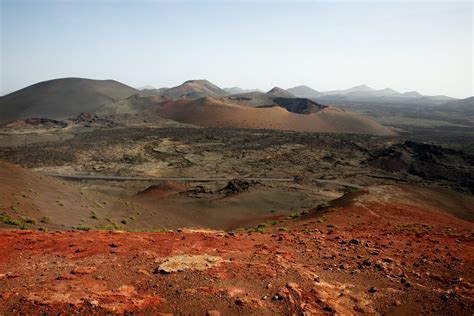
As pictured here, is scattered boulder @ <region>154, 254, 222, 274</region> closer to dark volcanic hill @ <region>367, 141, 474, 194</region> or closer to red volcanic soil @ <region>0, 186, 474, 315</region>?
red volcanic soil @ <region>0, 186, 474, 315</region>

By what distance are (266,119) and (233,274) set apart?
9656 centimetres

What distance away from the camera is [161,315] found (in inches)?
322

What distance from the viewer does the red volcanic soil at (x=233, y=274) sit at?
8.73 metres

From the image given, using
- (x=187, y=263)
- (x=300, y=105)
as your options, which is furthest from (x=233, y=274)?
(x=300, y=105)

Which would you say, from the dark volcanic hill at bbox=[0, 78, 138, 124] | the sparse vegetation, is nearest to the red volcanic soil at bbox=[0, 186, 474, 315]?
the sparse vegetation

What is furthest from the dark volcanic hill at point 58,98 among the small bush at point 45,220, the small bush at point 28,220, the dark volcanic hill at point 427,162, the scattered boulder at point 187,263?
the scattered boulder at point 187,263

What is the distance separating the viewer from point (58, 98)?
136000mm

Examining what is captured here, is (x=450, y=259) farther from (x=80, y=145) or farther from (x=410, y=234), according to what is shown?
(x=80, y=145)

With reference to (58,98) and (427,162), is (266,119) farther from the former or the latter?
(58,98)

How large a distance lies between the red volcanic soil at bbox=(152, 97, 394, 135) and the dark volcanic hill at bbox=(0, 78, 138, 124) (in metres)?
34.0

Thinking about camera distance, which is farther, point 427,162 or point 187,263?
point 427,162

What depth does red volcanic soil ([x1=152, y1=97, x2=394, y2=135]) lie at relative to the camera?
10225 centimetres

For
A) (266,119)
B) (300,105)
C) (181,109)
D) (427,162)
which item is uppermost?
(181,109)

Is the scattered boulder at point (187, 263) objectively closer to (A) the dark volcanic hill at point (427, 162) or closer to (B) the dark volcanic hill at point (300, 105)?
(A) the dark volcanic hill at point (427, 162)
